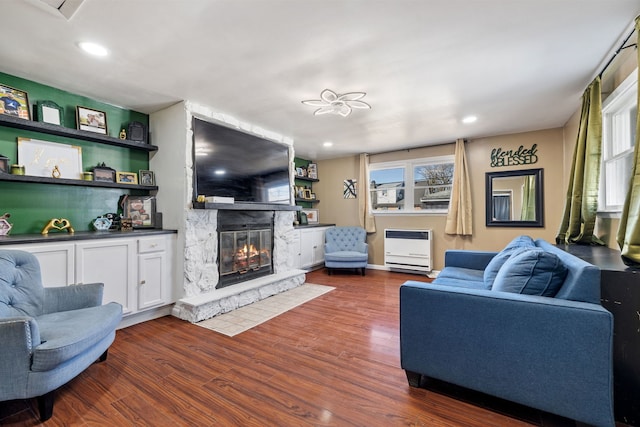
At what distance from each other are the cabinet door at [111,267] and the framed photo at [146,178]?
859mm

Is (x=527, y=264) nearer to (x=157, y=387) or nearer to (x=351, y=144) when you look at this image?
(x=157, y=387)

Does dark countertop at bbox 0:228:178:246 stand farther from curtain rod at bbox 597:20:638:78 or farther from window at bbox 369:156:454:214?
curtain rod at bbox 597:20:638:78

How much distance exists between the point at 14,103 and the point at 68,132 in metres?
0.38

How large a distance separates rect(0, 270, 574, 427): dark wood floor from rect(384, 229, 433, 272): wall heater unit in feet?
8.01

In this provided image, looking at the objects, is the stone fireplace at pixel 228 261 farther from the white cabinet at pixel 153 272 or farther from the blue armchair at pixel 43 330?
the blue armchair at pixel 43 330

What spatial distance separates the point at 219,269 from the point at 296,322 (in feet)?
3.94

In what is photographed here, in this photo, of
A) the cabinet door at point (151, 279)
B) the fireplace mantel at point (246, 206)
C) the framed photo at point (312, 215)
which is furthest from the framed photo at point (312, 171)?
the cabinet door at point (151, 279)

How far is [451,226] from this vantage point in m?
4.61

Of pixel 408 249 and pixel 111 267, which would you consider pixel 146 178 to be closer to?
pixel 111 267

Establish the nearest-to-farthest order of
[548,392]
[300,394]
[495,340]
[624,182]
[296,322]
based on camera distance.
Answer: [548,392] < [495,340] < [300,394] < [624,182] < [296,322]

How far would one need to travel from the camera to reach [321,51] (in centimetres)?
205

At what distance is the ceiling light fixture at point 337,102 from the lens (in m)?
2.75

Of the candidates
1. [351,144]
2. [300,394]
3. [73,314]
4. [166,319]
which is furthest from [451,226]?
[73,314]

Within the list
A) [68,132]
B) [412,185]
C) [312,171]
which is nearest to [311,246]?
[312,171]
